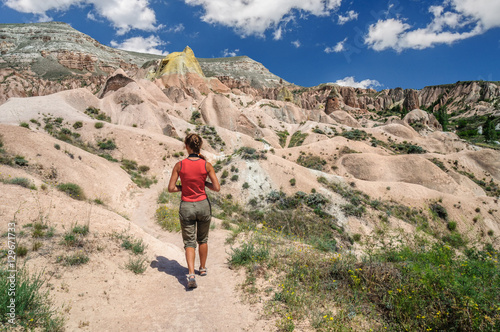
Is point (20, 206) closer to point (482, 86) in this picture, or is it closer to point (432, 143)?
Answer: point (432, 143)

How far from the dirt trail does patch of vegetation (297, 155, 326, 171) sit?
25.2 meters

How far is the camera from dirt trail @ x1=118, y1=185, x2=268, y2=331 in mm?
3260

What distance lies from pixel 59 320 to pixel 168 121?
97.4 ft

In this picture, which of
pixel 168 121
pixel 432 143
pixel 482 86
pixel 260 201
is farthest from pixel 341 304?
pixel 482 86

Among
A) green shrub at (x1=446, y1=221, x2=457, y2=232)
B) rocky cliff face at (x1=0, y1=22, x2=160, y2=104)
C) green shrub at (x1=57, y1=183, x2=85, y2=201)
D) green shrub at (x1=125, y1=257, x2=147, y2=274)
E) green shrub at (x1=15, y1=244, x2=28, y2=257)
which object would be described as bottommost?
green shrub at (x1=446, y1=221, x2=457, y2=232)

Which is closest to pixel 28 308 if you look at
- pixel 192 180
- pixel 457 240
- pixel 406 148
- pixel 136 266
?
pixel 136 266

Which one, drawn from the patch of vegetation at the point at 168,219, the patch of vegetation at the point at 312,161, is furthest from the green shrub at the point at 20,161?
the patch of vegetation at the point at 312,161

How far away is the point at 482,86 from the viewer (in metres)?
96.7

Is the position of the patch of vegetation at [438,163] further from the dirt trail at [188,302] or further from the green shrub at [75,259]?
the green shrub at [75,259]

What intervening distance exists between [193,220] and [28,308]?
7.23ft

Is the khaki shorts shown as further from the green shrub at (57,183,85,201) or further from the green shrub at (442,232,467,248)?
the green shrub at (57,183,85,201)

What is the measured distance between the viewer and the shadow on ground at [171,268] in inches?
177

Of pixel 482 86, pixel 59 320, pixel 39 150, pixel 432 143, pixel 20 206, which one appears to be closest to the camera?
pixel 59 320

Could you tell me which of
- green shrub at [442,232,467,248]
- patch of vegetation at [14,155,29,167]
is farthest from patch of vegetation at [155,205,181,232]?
green shrub at [442,232,467,248]
